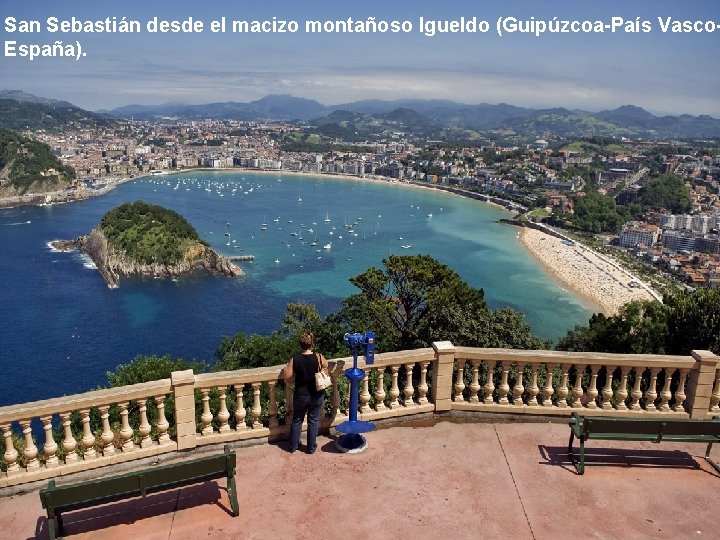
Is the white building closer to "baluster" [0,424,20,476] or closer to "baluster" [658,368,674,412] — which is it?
"baluster" [658,368,674,412]

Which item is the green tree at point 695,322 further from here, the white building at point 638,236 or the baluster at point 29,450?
the white building at point 638,236

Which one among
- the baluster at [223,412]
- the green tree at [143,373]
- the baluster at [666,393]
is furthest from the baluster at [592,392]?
the green tree at [143,373]

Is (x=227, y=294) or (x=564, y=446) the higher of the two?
(x=564, y=446)

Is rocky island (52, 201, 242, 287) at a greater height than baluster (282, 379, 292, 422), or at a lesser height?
lesser

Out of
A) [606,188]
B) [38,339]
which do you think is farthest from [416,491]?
[606,188]

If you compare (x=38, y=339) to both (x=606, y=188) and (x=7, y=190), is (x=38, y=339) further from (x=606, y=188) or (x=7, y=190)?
(x=606, y=188)

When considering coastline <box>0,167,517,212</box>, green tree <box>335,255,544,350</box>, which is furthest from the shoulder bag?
coastline <box>0,167,517,212</box>

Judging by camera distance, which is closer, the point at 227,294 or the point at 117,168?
the point at 227,294

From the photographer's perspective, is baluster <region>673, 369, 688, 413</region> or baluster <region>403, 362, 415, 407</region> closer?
Result: baluster <region>403, 362, 415, 407</region>
